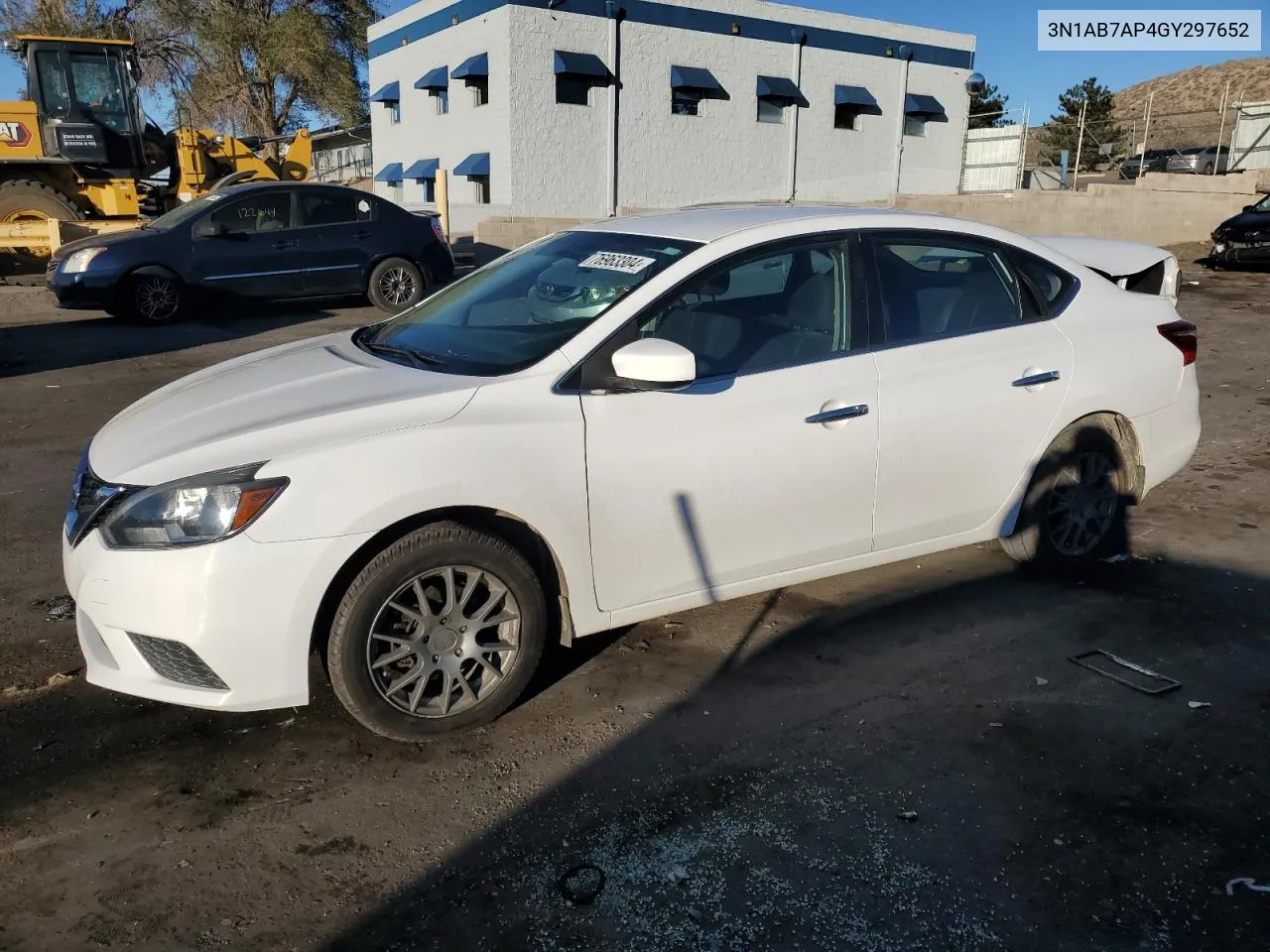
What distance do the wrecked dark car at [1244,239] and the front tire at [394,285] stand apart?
13873 millimetres

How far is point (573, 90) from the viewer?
73.9ft

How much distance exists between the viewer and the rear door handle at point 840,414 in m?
3.78

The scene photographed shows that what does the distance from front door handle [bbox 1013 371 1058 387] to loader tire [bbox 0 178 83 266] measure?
16315 mm

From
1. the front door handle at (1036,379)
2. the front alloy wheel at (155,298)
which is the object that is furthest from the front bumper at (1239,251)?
the front alloy wheel at (155,298)

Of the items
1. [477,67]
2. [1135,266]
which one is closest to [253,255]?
[1135,266]

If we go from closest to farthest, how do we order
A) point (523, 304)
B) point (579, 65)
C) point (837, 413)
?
point (837, 413) < point (523, 304) < point (579, 65)

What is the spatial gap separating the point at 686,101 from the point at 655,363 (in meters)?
22.6

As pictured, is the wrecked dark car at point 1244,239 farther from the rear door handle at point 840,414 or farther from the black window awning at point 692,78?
the rear door handle at point 840,414

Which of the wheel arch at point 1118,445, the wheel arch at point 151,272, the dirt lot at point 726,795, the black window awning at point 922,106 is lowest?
the dirt lot at point 726,795

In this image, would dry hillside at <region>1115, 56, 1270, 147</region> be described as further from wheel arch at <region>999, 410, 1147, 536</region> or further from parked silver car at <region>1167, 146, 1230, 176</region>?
wheel arch at <region>999, 410, 1147, 536</region>

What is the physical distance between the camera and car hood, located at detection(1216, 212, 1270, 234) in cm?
1731

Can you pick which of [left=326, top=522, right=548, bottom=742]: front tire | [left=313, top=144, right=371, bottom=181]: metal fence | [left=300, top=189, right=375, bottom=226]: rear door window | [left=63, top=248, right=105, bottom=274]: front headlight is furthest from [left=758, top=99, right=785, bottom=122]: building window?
[left=326, top=522, right=548, bottom=742]: front tire

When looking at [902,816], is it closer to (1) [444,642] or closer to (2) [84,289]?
(1) [444,642]

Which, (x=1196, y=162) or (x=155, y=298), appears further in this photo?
(x=1196, y=162)
